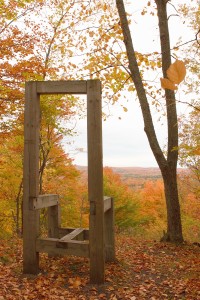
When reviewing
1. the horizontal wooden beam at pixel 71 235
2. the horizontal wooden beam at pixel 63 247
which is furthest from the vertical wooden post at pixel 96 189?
the horizontal wooden beam at pixel 71 235

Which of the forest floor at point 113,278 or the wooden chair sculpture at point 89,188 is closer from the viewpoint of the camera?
the forest floor at point 113,278

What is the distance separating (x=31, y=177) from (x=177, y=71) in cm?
420

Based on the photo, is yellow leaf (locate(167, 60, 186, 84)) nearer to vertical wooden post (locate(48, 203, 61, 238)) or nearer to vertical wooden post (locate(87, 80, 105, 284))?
vertical wooden post (locate(87, 80, 105, 284))

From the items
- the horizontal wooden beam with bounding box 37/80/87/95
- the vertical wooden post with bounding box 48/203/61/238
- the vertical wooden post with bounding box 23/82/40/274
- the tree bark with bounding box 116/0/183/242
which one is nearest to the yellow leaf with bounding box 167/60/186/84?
the horizontal wooden beam with bounding box 37/80/87/95

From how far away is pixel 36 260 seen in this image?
4.86 meters

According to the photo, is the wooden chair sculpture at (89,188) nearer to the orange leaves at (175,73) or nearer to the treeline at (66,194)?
the orange leaves at (175,73)

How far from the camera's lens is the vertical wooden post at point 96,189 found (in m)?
4.52

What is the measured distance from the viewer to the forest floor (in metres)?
4.18

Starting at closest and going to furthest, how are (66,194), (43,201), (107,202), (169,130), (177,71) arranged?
(177,71)
(43,201)
(107,202)
(169,130)
(66,194)

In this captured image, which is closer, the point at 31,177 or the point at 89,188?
the point at 89,188

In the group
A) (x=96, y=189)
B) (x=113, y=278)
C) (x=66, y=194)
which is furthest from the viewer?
(x=66, y=194)

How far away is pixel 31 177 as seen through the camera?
476 cm

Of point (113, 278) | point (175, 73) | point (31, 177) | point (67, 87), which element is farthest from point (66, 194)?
point (175, 73)

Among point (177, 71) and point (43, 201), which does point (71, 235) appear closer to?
point (43, 201)
